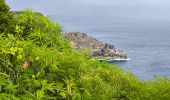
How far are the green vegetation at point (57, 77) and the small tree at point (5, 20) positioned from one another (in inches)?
118

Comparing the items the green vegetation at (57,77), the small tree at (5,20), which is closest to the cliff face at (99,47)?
the small tree at (5,20)

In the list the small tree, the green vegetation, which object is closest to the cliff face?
the small tree

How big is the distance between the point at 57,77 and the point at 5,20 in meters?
6.84

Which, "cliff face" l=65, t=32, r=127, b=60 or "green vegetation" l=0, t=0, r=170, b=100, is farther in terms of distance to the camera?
"cliff face" l=65, t=32, r=127, b=60

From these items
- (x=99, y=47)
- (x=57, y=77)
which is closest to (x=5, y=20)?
(x=57, y=77)

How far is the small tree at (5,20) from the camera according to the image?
14266 millimetres

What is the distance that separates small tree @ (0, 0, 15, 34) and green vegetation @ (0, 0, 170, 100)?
3.00m

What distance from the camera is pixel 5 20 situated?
50.0 ft

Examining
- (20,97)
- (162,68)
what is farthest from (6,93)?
(162,68)

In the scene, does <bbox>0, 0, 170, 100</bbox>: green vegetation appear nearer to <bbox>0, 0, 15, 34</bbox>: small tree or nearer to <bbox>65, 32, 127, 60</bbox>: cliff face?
<bbox>0, 0, 15, 34</bbox>: small tree

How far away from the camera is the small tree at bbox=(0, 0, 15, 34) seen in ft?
46.8

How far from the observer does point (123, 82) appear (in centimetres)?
973

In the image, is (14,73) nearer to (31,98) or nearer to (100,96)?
(31,98)

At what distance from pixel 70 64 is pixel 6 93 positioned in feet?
8.42
